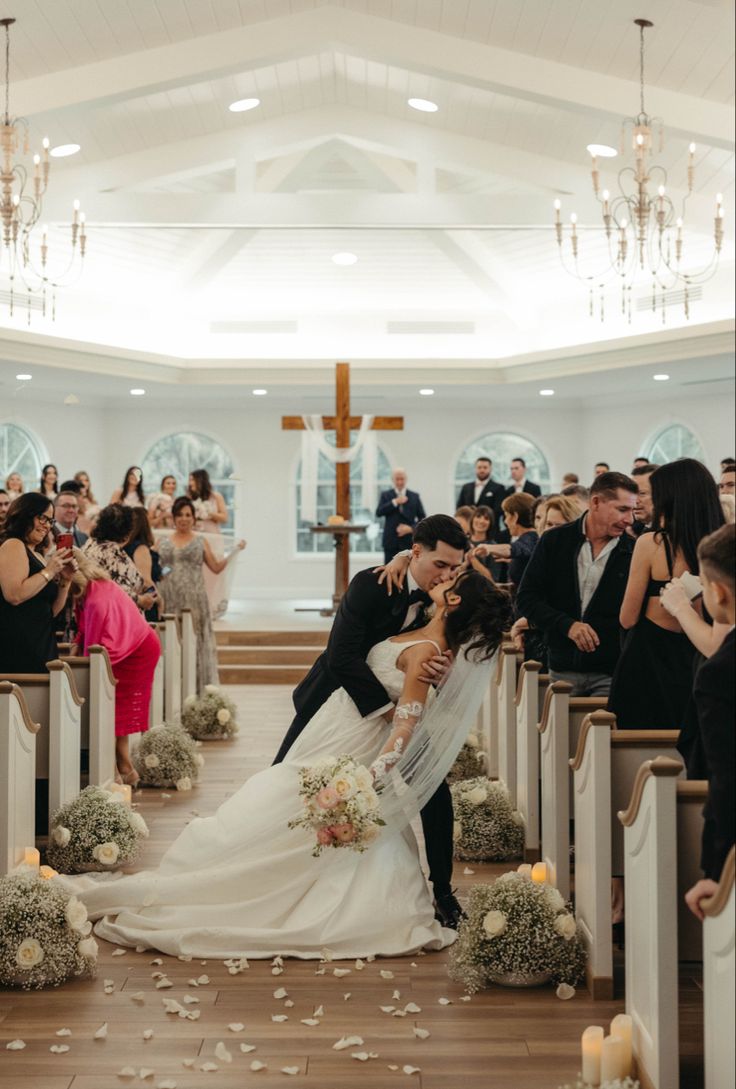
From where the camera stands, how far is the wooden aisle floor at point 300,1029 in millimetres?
3500

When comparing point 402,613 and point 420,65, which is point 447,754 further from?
point 420,65

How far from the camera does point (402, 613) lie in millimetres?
4672

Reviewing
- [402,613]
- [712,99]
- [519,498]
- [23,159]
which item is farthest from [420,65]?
[402,613]

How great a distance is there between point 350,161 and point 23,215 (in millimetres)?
3742

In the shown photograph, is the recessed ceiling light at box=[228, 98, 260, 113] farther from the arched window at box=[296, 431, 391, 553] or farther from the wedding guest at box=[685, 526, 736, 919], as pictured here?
the wedding guest at box=[685, 526, 736, 919]

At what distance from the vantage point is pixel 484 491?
47.0 feet

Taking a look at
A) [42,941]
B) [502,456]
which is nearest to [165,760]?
[42,941]

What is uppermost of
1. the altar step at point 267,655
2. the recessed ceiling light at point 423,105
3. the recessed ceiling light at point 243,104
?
the recessed ceiling light at point 243,104

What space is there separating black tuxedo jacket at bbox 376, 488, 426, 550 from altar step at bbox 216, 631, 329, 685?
2.28 meters

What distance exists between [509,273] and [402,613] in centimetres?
1264

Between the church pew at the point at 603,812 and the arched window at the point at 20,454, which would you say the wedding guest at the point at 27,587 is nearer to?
the church pew at the point at 603,812

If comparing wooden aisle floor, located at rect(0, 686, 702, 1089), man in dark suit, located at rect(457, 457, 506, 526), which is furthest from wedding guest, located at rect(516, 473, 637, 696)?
man in dark suit, located at rect(457, 457, 506, 526)

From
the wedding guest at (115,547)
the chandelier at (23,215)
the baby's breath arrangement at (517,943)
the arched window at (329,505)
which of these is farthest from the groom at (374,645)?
the arched window at (329,505)

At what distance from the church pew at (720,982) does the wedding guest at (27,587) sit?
3.80 m
